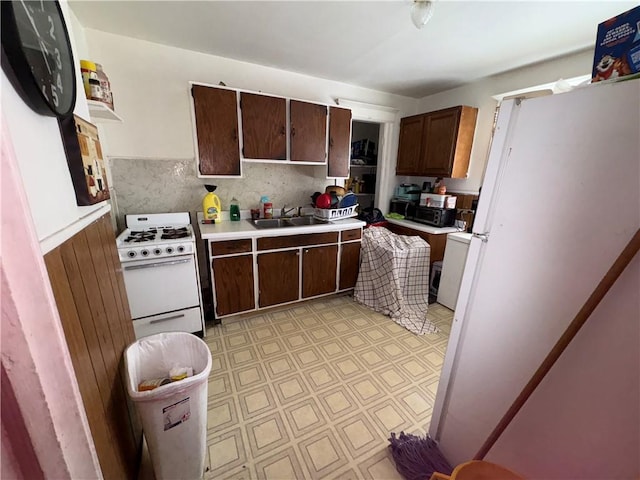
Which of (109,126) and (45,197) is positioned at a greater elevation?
(109,126)

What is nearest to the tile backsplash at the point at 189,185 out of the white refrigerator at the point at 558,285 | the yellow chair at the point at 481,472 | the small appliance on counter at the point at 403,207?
the small appliance on counter at the point at 403,207

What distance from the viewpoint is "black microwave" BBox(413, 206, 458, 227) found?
277cm

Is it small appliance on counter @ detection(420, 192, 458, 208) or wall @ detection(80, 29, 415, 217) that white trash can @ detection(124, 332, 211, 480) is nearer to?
wall @ detection(80, 29, 415, 217)

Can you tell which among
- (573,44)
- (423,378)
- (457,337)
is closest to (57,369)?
(457,337)

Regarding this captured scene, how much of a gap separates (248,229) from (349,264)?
116 centimetres

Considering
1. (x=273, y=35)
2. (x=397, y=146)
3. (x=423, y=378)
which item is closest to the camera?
(x=423, y=378)

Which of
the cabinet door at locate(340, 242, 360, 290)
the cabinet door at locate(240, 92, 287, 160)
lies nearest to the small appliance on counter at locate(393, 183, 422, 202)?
the cabinet door at locate(340, 242, 360, 290)

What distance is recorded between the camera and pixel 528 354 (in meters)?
0.85

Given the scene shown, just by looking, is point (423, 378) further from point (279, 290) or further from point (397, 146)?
point (397, 146)

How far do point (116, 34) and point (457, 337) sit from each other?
3.08 meters

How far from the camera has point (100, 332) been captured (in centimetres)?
87

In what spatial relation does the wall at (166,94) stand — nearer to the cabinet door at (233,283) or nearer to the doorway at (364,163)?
the cabinet door at (233,283)

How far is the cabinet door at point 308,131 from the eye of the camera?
95.0 inches

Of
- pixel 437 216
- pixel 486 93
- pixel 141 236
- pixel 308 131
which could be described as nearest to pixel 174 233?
pixel 141 236
